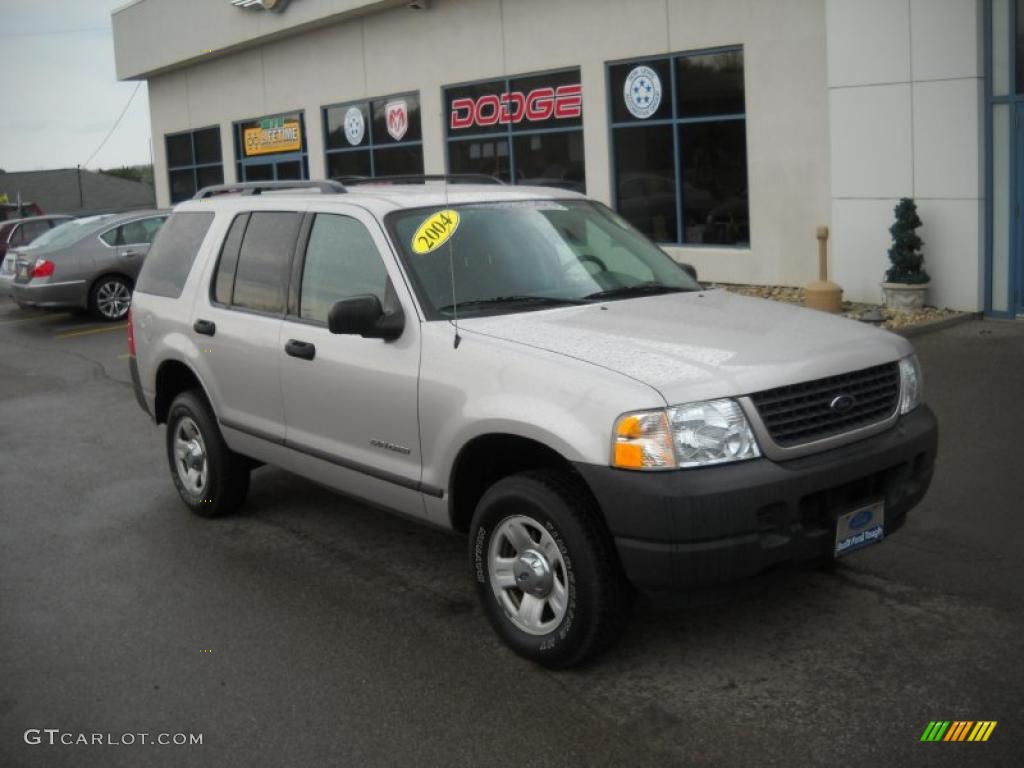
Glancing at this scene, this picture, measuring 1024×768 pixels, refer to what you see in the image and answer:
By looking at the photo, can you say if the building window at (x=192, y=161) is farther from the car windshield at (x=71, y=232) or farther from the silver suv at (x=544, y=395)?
the silver suv at (x=544, y=395)

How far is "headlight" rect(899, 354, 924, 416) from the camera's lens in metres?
5.01

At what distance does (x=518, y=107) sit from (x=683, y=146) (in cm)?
364

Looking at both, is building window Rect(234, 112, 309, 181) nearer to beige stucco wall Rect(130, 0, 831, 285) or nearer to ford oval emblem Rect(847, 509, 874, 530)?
beige stucco wall Rect(130, 0, 831, 285)

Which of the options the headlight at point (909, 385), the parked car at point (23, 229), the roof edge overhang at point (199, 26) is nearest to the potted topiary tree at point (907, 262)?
the headlight at point (909, 385)

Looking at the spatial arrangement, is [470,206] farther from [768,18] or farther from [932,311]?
[768,18]

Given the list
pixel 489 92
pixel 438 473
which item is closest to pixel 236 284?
pixel 438 473

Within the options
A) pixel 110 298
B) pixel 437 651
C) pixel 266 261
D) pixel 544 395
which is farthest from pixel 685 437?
pixel 110 298

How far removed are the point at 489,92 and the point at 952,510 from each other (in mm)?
14409

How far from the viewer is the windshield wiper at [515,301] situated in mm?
5383

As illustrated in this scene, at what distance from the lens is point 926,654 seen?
4.72 m

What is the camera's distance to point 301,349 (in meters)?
5.93

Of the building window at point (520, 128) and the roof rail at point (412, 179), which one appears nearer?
the roof rail at point (412, 179)

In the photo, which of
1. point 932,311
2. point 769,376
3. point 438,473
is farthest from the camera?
point 932,311

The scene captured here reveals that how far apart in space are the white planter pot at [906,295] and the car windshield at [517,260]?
724 centimetres
